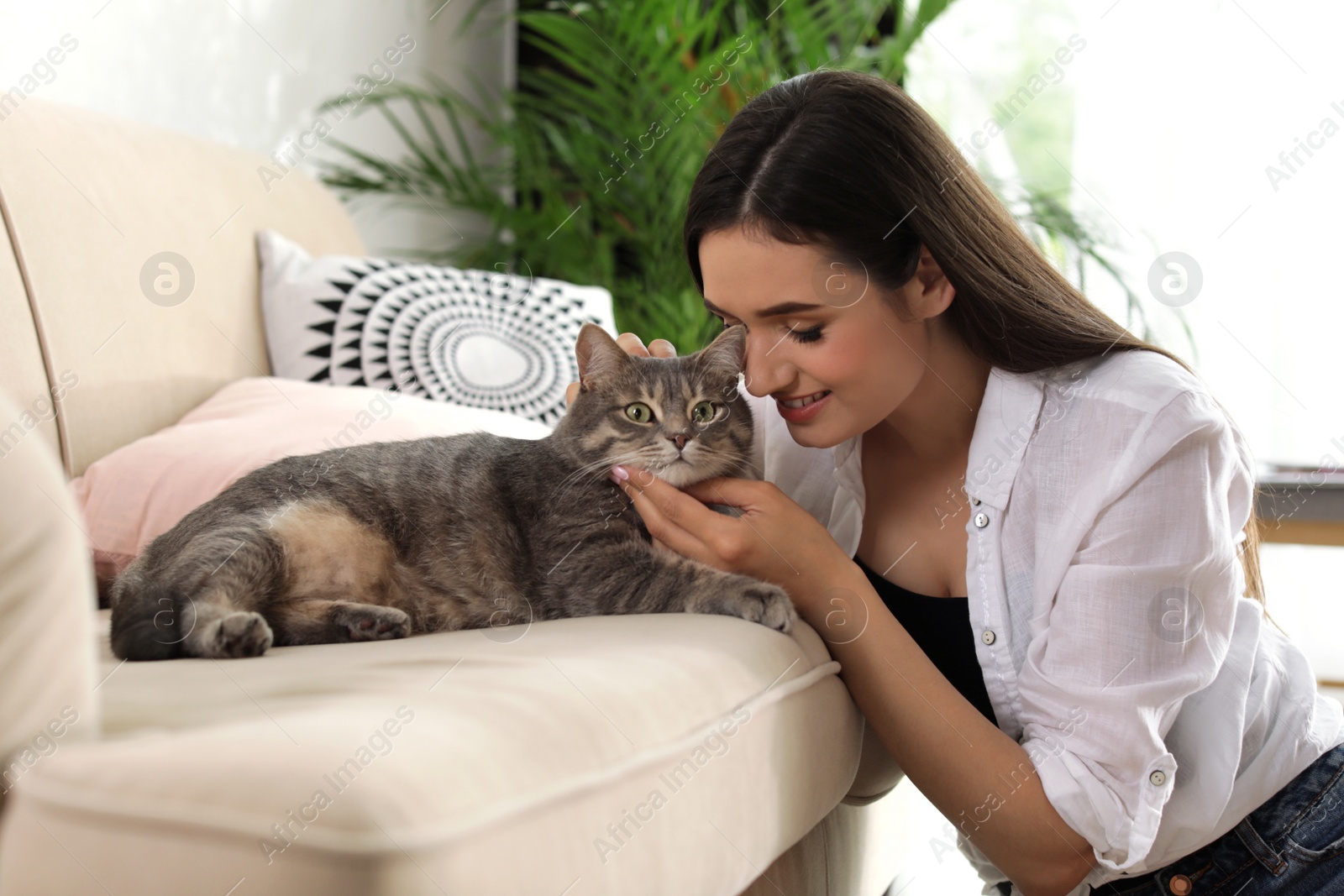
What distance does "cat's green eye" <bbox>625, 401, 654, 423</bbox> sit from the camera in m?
1.33

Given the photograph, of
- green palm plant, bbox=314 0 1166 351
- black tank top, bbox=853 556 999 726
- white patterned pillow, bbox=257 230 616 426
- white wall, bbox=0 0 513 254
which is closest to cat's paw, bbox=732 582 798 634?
black tank top, bbox=853 556 999 726

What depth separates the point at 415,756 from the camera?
20.2 inches

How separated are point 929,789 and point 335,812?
0.76 m

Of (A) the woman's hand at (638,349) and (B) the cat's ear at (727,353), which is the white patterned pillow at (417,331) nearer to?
(A) the woman's hand at (638,349)

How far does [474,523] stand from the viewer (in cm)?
120

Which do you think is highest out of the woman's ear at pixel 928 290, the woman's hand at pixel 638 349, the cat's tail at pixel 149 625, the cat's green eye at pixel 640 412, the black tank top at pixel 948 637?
the woman's ear at pixel 928 290

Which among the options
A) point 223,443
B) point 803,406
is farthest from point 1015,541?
point 223,443

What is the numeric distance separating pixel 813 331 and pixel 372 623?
601 millimetres

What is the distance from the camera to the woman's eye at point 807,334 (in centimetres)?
111

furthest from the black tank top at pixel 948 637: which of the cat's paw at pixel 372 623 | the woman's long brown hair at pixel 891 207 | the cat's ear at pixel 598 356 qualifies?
the cat's paw at pixel 372 623

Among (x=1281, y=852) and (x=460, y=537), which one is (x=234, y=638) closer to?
(x=460, y=537)

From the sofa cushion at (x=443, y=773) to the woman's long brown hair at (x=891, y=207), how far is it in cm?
51

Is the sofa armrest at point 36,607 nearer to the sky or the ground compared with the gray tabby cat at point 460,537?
nearer to the sky

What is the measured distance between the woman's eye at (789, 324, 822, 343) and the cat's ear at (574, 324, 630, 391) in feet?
1.06
